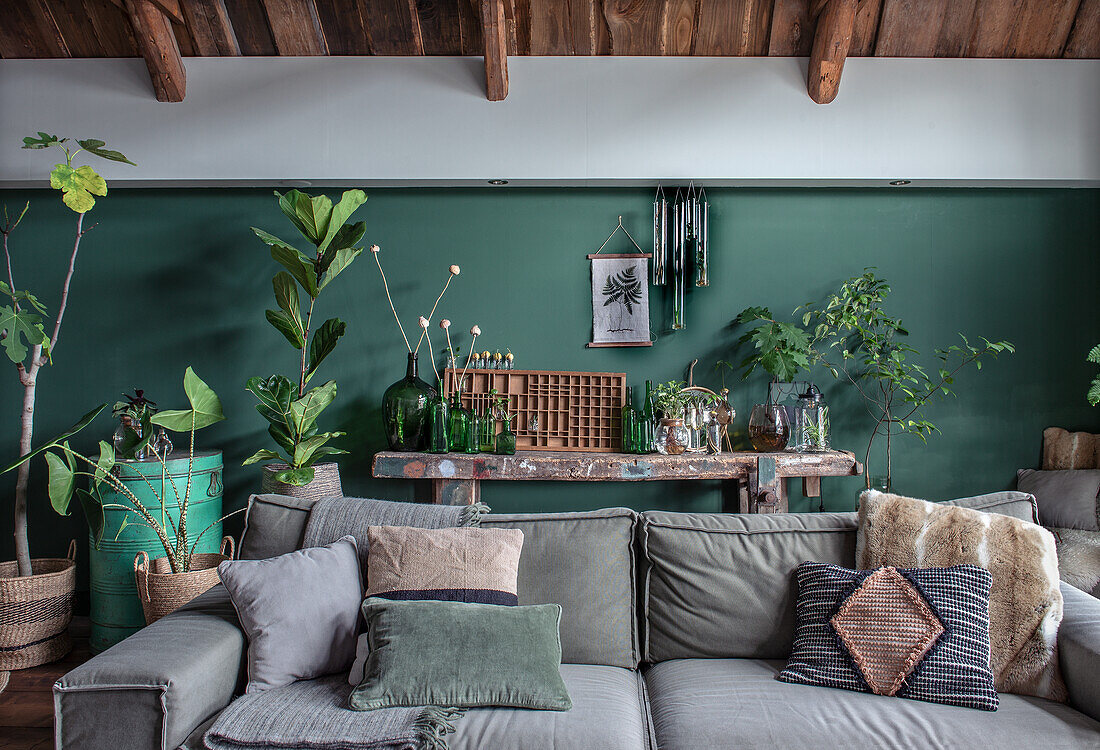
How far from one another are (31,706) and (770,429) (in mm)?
3263

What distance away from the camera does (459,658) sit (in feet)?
5.74

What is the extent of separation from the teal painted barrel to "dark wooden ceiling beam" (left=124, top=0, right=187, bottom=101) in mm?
1819

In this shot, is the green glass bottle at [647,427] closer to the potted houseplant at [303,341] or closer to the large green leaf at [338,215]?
the potted houseplant at [303,341]

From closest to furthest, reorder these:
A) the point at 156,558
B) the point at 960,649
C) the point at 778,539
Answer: the point at 960,649, the point at 778,539, the point at 156,558

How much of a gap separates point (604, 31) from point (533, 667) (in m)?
2.95

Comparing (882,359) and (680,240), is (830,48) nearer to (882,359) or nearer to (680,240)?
(680,240)

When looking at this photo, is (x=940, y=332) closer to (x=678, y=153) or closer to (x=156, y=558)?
(x=678, y=153)

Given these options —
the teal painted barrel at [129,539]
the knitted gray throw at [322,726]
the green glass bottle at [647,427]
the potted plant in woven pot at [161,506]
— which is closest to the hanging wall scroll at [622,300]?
the green glass bottle at [647,427]

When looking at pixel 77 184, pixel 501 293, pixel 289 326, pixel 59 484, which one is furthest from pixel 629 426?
pixel 77 184

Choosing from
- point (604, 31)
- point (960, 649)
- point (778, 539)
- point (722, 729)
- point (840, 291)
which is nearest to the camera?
point (722, 729)

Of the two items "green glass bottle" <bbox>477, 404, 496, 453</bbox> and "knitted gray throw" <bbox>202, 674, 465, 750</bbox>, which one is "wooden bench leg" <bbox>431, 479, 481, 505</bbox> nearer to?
"green glass bottle" <bbox>477, 404, 496, 453</bbox>

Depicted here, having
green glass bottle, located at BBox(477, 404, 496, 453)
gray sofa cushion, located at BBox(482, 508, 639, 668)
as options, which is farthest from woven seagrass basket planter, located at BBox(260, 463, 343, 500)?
gray sofa cushion, located at BBox(482, 508, 639, 668)

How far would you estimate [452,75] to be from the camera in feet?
11.7

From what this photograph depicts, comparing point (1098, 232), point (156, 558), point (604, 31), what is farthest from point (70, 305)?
point (1098, 232)
